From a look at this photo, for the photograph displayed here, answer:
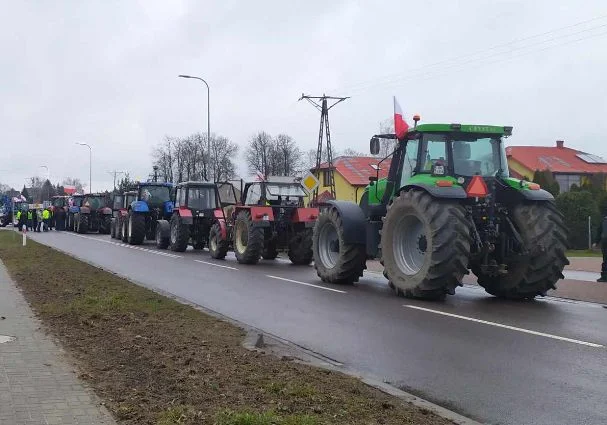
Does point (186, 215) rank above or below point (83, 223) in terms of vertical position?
above

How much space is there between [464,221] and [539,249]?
1.41 m

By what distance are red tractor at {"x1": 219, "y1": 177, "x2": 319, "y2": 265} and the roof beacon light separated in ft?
28.2

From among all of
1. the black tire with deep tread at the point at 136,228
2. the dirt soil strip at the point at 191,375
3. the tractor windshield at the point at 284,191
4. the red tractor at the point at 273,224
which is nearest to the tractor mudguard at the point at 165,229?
the black tire with deep tread at the point at 136,228

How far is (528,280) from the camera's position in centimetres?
1184

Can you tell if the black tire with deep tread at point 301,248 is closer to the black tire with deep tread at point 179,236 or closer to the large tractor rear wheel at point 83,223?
the black tire with deep tread at point 179,236

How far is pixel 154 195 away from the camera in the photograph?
Answer: 31.5 meters

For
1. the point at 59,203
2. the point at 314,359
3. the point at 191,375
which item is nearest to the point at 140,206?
the point at 314,359

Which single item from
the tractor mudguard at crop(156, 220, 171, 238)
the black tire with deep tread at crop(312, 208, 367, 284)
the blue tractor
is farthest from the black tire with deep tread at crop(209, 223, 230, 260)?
the blue tractor

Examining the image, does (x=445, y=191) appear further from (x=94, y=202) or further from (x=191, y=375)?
(x=94, y=202)

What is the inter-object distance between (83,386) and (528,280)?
8249 millimetres

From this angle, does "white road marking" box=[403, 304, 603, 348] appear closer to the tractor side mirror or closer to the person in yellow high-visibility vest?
the tractor side mirror

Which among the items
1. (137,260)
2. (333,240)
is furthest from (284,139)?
(333,240)

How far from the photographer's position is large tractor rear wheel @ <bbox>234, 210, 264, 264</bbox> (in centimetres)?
1946

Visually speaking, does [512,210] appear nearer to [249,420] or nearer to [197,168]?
[249,420]
